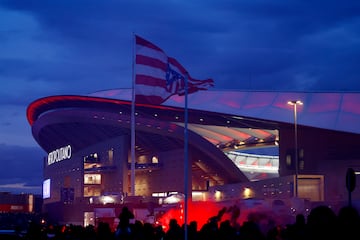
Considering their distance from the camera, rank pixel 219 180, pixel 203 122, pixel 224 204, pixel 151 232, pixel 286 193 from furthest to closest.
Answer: pixel 219 180 → pixel 203 122 → pixel 286 193 → pixel 224 204 → pixel 151 232

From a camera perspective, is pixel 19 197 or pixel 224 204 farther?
pixel 19 197

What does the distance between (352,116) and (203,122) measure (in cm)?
1536

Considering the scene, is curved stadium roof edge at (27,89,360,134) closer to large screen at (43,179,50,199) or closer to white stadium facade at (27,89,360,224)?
white stadium facade at (27,89,360,224)

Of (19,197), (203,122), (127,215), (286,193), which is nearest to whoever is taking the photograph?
(127,215)

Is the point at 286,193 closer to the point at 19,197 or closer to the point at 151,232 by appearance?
the point at 151,232

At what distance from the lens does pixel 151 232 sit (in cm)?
1581

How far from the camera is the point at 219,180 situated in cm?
7550

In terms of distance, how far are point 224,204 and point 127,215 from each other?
1501 cm

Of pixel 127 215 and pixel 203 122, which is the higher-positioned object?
pixel 203 122

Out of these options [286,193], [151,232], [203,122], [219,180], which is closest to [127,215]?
[151,232]

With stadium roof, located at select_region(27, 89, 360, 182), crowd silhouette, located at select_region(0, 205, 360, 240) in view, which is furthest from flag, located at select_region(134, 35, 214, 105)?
crowd silhouette, located at select_region(0, 205, 360, 240)

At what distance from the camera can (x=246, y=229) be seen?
1340 cm

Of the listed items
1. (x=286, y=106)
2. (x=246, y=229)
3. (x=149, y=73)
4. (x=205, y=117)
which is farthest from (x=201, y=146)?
(x=246, y=229)

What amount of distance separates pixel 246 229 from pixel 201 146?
56.7 m
